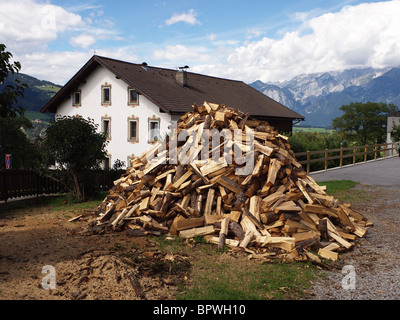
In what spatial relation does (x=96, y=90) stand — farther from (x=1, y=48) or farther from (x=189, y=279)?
(x=189, y=279)

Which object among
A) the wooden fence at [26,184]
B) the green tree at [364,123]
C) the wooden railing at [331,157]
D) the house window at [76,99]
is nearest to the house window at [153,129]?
the house window at [76,99]

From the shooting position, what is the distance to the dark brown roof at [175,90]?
27.2 meters

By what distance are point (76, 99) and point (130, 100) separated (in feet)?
20.2

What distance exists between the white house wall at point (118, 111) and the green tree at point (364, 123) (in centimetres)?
6418

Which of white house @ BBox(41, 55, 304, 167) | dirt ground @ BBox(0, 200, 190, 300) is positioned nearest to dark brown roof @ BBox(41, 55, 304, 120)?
white house @ BBox(41, 55, 304, 167)

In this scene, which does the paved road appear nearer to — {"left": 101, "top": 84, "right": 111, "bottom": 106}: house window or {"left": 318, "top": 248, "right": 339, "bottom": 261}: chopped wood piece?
{"left": 318, "top": 248, "right": 339, "bottom": 261}: chopped wood piece

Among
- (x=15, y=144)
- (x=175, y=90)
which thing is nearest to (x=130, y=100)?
(x=175, y=90)

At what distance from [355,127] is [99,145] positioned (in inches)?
3258

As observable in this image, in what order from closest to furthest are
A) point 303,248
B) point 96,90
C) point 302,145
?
point 303,248 < point 302,145 < point 96,90

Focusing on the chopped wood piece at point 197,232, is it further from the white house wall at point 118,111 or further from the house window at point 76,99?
the house window at point 76,99
